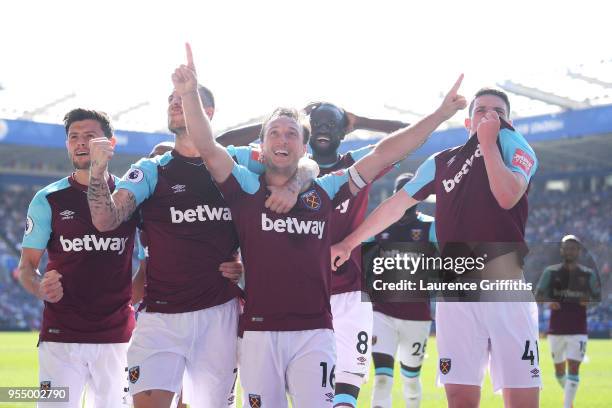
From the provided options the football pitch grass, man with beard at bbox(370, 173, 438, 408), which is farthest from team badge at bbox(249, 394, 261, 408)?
the football pitch grass

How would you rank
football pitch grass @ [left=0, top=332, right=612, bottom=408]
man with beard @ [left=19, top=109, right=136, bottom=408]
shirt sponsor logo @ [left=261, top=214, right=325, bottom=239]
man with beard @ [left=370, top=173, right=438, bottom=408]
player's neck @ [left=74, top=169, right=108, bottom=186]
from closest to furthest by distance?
shirt sponsor logo @ [left=261, top=214, right=325, bottom=239]
man with beard @ [left=19, top=109, right=136, bottom=408]
player's neck @ [left=74, top=169, right=108, bottom=186]
man with beard @ [left=370, top=173, right=438, bottom=408]
football pitch grass @ [left=0, top=332, right=612, bottom=408]

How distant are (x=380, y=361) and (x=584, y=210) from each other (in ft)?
109

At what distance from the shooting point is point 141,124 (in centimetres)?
4050

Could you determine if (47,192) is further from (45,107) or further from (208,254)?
(45,107)

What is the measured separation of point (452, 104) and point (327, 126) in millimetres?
1637

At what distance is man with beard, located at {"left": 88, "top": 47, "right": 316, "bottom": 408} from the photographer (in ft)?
16.1

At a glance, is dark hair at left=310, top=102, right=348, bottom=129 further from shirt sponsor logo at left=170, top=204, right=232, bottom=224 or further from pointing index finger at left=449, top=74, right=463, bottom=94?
shirt sponsor logo at left=170, top=204, right=232, bottom=224

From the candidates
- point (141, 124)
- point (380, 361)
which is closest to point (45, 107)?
point (141, 124)

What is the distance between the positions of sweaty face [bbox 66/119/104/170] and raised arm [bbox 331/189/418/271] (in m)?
1.70

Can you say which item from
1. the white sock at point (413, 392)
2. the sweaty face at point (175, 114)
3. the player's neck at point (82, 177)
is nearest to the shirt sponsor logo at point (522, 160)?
the sweaty face at point (175, 114)

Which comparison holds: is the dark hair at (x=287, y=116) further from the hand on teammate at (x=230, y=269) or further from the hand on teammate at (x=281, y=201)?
the hand on teammate at (x=230, y=269)

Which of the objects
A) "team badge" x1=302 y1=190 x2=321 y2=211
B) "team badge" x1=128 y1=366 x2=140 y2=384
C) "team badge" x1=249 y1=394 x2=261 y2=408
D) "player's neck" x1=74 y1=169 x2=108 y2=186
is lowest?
"team badge" x1=249 y1=394 x2=261 y2=408

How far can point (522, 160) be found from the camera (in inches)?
204

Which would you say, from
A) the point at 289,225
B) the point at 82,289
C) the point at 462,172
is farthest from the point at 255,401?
the point at 462,172
